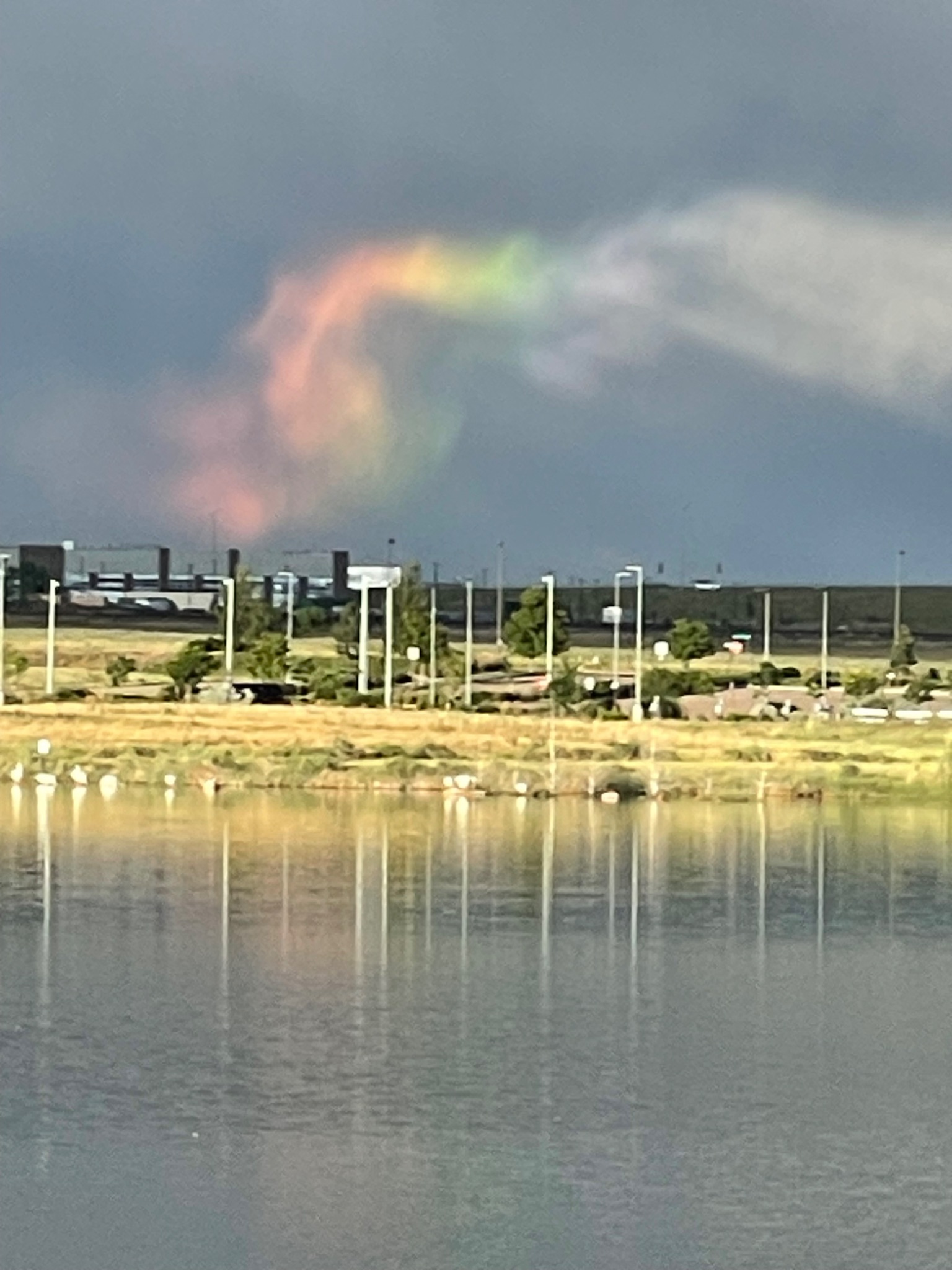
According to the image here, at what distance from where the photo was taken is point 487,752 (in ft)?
205

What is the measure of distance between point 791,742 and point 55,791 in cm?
1719

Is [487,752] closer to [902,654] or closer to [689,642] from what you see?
[689,642]

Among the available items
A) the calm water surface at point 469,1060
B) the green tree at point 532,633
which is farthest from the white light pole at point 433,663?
the calm water surface at point 469,1060

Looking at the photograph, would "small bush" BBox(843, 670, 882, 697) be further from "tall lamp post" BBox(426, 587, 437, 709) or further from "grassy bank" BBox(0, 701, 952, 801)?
"grassy bank" BBox(0, 701, 952, 801)

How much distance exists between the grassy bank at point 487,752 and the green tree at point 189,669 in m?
12.5

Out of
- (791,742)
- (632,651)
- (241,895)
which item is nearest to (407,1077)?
(241,895)

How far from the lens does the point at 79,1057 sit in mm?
22266

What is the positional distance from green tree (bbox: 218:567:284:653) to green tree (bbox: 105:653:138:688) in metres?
5.33

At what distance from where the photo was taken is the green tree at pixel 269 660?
298 ft

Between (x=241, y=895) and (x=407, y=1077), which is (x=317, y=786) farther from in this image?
(x=407, y=1077)

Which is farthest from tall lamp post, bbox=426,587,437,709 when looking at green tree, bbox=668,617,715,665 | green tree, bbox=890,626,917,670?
green tree, bbox=890,626,917,670

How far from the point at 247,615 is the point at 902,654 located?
81.7 ft

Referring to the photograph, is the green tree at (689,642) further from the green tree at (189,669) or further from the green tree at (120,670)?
the green tree at (189,669)

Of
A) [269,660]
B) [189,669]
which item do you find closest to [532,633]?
[269,660]
